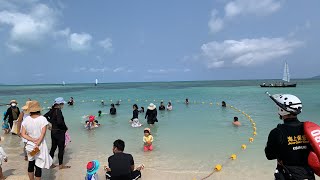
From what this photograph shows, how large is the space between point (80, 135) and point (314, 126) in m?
12.0

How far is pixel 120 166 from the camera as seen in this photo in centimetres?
508

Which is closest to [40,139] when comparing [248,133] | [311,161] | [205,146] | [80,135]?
[311,161]

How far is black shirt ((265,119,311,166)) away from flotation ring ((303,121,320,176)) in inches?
4.9

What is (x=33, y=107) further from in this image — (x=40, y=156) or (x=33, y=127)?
(x=40, y=156)

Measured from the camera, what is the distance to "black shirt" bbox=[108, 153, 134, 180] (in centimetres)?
506

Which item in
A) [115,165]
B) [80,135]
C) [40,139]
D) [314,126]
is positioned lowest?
[80,135]

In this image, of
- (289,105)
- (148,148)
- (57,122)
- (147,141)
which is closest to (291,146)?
(289,105)

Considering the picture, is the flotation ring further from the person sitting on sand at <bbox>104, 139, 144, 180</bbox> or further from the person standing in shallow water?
the person standing in shallow water

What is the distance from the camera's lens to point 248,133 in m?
13.1

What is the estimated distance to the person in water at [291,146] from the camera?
3.14m

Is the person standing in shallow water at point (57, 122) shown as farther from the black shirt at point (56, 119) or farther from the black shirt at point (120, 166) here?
the black shirt at point (120, 166)

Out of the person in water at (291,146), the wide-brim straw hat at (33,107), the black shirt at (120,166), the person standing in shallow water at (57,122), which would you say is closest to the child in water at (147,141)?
the person standing in shallow water at (57,122)

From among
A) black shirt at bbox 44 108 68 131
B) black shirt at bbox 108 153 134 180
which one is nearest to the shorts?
black shirt at bbox 44 108 68 131

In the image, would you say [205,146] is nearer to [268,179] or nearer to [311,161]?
[268,179]
